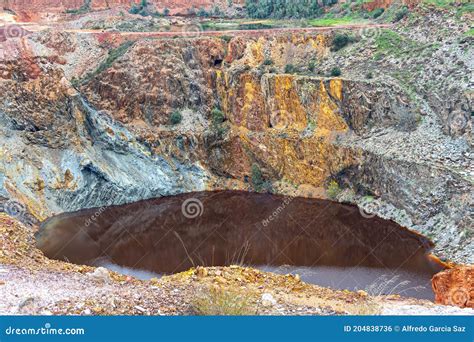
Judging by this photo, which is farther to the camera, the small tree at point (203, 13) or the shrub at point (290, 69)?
the small tree at point (203, 13)

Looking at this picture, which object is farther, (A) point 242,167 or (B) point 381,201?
(A) point 242,167

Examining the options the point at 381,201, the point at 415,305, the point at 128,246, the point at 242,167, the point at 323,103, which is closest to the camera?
the point at 415,305

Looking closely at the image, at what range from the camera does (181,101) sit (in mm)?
41750

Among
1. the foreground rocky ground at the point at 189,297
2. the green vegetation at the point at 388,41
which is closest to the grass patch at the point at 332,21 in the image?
the green vegetation at the point at 388,41

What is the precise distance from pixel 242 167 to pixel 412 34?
16.4 m

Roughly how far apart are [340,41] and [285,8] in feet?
54.8

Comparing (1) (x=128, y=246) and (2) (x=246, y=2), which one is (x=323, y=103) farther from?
(2) (x=246, y=2)

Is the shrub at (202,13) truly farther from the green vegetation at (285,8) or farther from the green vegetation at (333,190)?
the green vegetation at (333,190)

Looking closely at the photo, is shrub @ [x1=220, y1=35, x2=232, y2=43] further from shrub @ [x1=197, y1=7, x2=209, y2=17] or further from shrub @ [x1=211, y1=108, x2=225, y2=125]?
shrub @ [x1=197, y1=7, x2=209, y2=17]

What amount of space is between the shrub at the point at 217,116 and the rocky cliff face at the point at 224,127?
112mm

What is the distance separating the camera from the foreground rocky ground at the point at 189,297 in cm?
1084

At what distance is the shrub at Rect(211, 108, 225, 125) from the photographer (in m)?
41.3

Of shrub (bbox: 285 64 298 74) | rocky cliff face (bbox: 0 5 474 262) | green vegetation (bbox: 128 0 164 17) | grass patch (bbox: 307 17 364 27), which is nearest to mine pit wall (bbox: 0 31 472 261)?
rocky cliff face (bbox: 0 5 474 262)

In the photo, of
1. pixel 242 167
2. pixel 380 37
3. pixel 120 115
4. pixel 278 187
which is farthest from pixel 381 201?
pixel 120 115
